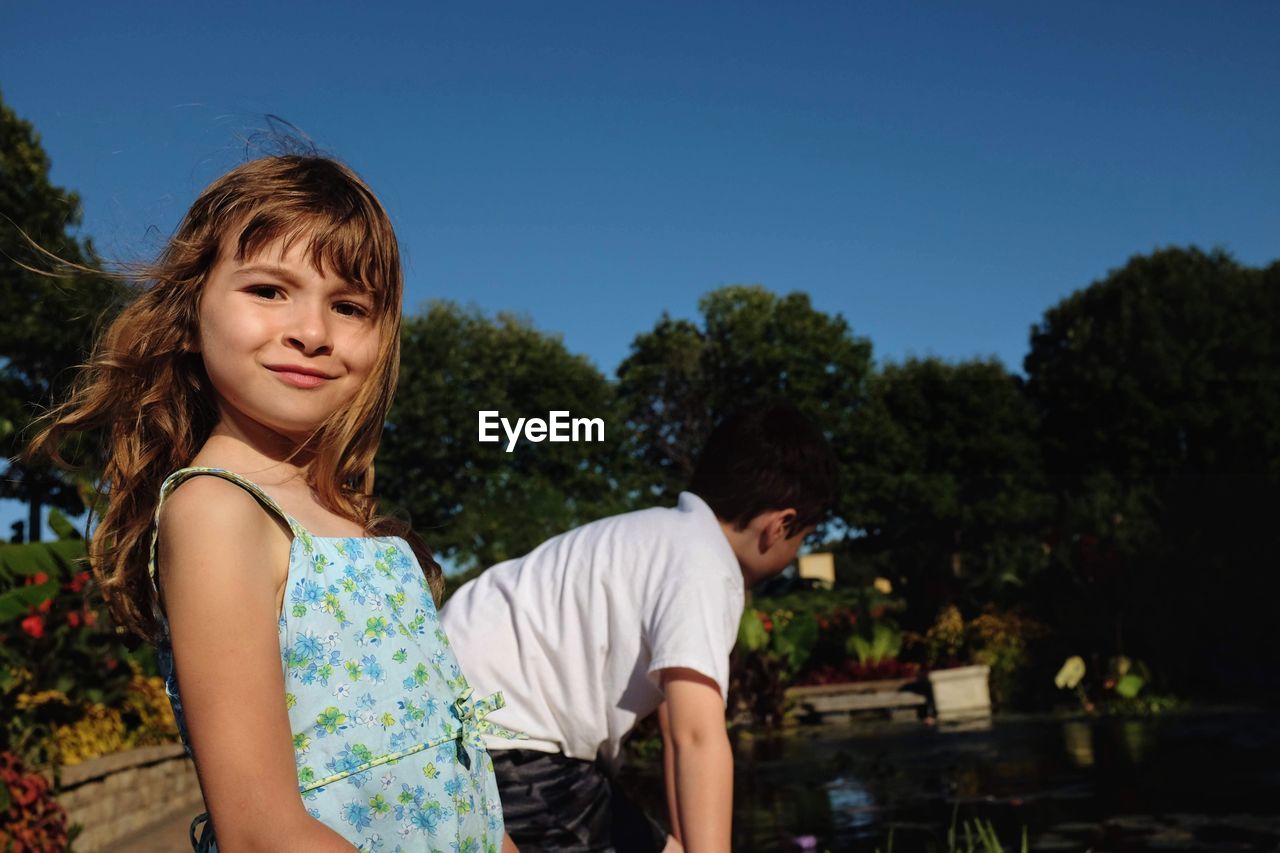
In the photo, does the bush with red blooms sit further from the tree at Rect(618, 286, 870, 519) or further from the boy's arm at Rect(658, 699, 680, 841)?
the tree at Rect(618, 286, 870, 519)

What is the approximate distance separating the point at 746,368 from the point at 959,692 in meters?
20.4

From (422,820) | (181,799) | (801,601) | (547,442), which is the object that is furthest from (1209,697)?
(547,442)

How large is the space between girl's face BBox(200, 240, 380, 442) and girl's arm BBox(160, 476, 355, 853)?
0.19 metres

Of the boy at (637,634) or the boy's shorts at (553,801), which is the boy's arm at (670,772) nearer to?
the boy at (637,634)

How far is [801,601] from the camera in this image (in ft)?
69.9

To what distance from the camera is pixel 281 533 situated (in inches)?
54.1

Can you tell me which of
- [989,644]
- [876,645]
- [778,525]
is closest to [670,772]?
[778,525]

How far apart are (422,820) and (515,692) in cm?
129

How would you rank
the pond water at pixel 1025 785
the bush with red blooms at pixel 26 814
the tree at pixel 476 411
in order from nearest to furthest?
the bush with red blooms at pixel 26 814, the pond water at pixel 1025 785, the tree at pixel 476 411

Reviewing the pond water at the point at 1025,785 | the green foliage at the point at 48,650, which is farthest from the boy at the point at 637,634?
the green foliage at the point at 48,650

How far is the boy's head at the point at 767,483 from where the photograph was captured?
9.42ft

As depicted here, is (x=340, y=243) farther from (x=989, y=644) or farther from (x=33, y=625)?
(x=989, y=644)

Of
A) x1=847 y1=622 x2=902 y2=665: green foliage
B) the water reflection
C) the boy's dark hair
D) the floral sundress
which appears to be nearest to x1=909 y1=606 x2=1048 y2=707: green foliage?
x1=847 y1=622 x2=902 y2=665: green foliage

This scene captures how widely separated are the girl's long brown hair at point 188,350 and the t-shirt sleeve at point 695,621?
939 millimetres
